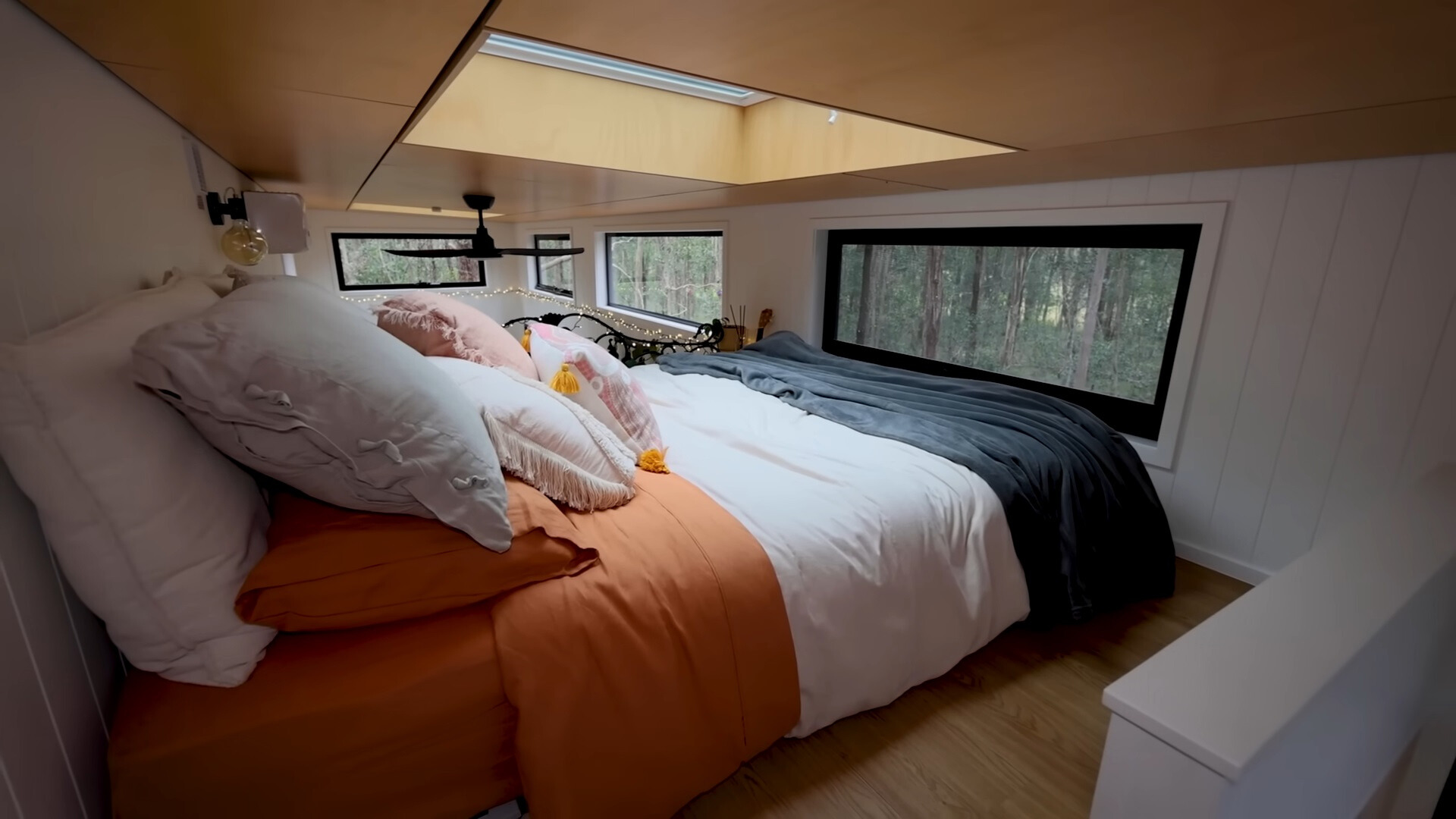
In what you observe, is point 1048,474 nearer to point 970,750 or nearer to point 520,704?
point 970,750

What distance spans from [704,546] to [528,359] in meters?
0.97

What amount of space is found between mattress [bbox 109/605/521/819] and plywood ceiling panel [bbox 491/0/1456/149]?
41.8 inches

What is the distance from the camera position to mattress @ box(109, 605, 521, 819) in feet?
2.50

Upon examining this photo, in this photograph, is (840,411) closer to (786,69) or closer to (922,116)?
(922,116)

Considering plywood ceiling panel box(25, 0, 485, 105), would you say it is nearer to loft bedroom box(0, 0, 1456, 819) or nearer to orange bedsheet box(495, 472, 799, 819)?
loft bedroom box(0, 0, 1456, 819)

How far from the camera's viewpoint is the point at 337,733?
0.85 metres

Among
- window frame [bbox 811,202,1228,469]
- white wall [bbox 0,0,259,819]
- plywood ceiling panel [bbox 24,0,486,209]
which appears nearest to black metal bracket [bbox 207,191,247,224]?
plywood ceiling panel [bbox 24,0,486,209]

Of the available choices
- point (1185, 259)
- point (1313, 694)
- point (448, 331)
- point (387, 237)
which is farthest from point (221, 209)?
point (387, 237)

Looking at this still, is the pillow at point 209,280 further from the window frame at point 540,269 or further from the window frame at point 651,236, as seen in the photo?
the window frame at point 540,269

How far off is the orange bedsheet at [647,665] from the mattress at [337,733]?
75 millimetres

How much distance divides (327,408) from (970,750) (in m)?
1.55

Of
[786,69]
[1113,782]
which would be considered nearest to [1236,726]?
[1113,782]

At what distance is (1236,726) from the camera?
72cm

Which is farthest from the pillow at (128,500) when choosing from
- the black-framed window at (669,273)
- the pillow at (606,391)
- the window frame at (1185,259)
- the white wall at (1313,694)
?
the black-framed window at (669,273)
